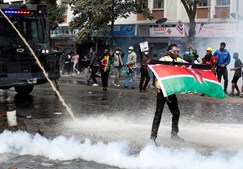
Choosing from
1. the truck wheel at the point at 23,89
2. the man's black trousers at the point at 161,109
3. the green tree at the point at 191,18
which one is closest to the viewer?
the man's black trousers at the point at 161,109

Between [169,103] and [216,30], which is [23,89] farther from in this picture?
[216,30]

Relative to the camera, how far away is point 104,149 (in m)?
6.80

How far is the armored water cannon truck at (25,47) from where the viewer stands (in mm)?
12484

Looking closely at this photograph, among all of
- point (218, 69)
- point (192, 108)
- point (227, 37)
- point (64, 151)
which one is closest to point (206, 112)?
point (192, 108)

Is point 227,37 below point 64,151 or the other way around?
the other way around

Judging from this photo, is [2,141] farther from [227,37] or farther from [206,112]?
[227,37]

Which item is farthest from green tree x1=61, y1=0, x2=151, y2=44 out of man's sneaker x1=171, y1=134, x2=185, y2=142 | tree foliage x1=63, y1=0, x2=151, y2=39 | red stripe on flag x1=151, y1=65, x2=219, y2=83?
red stripe on flag x1=151, y1=65, x2=219, y2=83

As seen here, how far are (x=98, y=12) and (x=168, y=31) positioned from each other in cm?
512

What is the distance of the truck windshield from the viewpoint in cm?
1254

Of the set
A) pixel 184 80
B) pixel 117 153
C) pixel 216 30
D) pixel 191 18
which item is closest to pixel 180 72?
pixel 184 80

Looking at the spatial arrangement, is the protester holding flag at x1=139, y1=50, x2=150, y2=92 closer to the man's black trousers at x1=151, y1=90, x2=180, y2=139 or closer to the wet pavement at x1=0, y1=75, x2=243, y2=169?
the wet pavement at x1=0, y1=75, x2=243, y2=169

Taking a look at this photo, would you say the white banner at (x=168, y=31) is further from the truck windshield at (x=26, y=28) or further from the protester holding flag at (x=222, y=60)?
the truck windshield at (x=26, y=28)

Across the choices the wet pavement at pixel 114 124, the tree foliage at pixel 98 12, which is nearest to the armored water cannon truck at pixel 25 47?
the wet pavement at pixel 114 124

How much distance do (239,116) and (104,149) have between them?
5.31m
